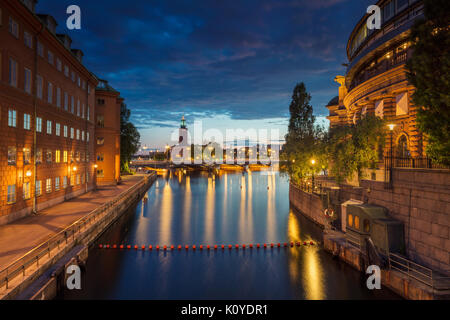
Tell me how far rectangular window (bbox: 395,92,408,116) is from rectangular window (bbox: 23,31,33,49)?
3320cm

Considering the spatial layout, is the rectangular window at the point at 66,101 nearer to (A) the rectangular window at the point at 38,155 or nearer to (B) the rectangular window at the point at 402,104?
(A) the rectangular window at the point at 38,155

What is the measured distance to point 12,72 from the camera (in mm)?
22031

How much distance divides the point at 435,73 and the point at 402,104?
15.7 metres

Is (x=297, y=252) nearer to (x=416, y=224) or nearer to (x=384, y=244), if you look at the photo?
(x=384, y=244)

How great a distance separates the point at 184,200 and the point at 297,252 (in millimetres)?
32808

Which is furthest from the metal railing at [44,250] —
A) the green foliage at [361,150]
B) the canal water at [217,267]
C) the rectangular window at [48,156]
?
the green foliage at [361,150]

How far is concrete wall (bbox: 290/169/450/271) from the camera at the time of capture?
1320 centimetres

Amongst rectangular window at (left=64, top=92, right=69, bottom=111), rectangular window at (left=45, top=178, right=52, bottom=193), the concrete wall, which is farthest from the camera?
rectangular window at (left=64, top=92, right=69, bottom=111)

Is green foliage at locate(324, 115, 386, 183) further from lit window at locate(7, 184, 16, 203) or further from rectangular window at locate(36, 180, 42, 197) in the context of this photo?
rectangular window at locate(36, 180, 42, 197)

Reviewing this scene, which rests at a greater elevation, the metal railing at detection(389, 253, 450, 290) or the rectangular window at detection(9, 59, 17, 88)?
the rectangular window at detection(9, 59, 17, 88)

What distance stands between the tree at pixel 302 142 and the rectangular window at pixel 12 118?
28844mm

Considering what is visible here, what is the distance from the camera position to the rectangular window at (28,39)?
23.8 metres

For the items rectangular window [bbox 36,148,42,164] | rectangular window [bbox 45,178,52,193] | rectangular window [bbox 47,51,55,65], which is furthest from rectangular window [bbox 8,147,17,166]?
rectangular window [bbox 47,51,55,65]

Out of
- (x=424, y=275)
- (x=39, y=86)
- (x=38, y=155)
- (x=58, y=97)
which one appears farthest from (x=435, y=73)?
(x=58, y=97)
